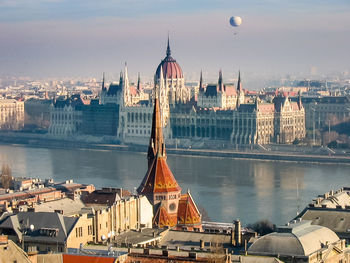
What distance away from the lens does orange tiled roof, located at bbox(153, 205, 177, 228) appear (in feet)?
65.8

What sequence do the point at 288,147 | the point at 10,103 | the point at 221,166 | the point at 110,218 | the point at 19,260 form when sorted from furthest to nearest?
the point at 10,103
the point at 288,147
the point at 221,166
the point at 110,218
the point at 19,260

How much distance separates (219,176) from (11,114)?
3636 cm

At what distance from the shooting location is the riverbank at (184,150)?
45.9 m

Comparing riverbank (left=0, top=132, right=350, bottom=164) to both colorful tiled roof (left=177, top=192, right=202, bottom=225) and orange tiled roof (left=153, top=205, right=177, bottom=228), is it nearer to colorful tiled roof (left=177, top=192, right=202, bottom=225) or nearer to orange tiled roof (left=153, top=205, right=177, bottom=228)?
colorful tiled roof (left=177, top=192, right=202, bottom=225)

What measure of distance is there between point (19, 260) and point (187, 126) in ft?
152

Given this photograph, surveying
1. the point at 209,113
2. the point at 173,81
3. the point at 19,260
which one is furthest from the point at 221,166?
the point at 19,260

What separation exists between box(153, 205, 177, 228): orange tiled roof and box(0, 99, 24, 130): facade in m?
47.1

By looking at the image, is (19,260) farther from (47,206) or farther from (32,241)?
(47,206)

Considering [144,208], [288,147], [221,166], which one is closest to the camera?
[144,208]

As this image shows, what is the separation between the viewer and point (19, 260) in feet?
37.9

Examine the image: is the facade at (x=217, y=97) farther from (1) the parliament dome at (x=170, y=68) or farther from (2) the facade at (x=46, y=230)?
(2) the facade at (x=46, y=230)

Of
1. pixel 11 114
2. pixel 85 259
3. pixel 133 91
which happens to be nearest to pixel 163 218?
pixel 85 259

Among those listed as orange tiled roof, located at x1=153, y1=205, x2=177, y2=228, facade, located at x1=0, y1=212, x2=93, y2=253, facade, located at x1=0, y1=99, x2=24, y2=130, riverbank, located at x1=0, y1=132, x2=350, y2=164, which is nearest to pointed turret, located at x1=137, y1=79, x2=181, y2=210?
orange tiled roof, located at x1=153, y1=205, x2=177, y2=228

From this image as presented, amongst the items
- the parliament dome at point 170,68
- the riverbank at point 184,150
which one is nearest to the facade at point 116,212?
the riverbank at point 184,150
